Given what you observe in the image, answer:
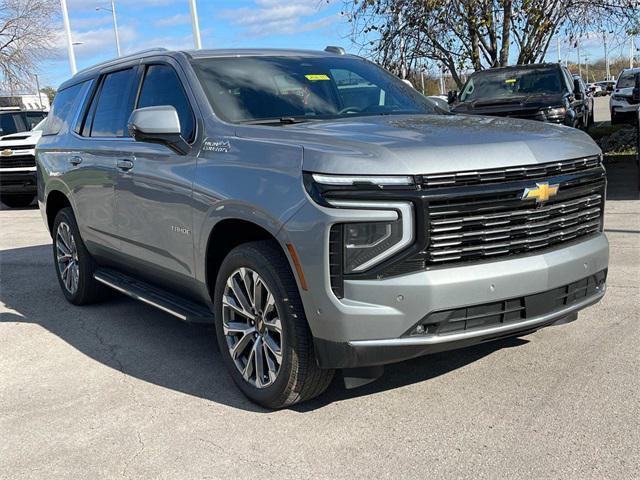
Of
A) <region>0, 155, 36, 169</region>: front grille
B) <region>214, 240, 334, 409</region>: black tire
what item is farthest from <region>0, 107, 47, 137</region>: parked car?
<region>214, 240, 334, 409</region>: black tire

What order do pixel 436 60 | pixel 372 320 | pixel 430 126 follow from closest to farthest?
pixel 372 320 → pixel 430 126 → pixel 436 60

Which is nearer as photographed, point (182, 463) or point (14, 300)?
point (182, 463)

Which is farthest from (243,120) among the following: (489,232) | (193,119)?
(489,232)

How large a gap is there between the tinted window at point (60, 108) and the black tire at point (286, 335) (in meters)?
3.45

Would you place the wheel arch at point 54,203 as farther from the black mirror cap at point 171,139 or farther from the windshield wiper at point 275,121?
the windshield wiper at point 275,121

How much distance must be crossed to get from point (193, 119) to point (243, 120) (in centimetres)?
36

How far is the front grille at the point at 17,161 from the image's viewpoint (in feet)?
48.3

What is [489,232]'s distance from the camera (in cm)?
341

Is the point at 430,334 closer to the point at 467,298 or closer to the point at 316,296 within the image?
the point at 467,298

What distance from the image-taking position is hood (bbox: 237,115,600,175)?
330 cm

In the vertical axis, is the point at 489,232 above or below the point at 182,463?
above

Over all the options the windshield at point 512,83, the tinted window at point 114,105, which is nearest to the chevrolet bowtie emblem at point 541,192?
the tinted window at point 114,105

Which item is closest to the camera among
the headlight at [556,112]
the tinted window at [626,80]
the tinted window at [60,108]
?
the tinted window at [60,108]

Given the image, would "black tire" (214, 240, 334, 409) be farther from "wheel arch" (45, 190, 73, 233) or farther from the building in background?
the building in background
